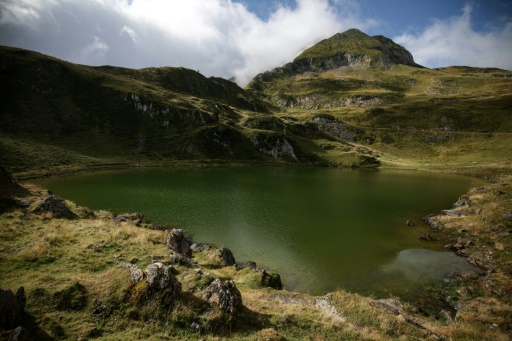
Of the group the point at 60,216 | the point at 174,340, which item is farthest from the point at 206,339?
the point at 60,216

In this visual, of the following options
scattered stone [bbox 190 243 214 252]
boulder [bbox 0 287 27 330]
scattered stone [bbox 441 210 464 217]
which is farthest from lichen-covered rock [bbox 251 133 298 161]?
boulder [bbox 0 287 27 330]

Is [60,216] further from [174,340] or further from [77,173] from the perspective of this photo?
[77,173]

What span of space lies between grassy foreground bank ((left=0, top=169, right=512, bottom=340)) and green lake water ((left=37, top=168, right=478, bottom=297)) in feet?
19.9

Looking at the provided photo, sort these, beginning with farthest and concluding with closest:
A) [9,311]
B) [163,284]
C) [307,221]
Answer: [307,221] → [163,284] → [9,311]

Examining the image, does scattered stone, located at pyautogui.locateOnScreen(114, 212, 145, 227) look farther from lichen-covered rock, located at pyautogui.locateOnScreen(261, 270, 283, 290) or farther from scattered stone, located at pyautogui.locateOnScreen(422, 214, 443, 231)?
scattered stone, located at pyautogui.locateOnScreen(422, 214, 443, 231)

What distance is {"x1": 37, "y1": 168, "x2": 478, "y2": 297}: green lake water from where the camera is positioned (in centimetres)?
3525

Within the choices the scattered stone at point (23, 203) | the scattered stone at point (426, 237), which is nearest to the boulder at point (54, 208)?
the scattered stone at point (23, 203)

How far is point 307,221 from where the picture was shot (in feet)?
180

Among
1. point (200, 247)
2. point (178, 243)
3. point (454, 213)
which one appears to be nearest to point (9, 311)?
point (178, 243)

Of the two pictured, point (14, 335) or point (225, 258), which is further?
point (225, 258)

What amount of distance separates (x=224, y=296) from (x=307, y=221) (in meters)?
40.5

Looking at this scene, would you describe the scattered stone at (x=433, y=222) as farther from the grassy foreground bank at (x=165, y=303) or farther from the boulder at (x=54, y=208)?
the boulder at (x=54, y=208)

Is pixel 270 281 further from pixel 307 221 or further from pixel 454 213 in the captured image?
pixel 454 213

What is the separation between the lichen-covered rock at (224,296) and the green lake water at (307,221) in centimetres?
1567
